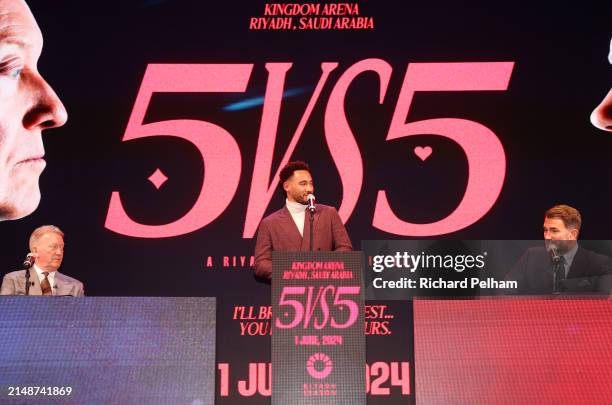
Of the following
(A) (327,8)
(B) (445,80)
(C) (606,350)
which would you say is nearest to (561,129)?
(B) (445,80)

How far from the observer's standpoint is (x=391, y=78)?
6.11m

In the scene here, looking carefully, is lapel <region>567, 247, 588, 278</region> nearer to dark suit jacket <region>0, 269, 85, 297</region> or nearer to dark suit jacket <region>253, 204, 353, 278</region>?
dark suit jacket <region>253, 204, 353, 278</region>

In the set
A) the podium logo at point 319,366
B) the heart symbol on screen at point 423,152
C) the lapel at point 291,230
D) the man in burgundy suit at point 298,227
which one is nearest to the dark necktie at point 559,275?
the podium logo at point 319,366

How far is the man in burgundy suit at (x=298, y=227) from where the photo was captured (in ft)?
14.6

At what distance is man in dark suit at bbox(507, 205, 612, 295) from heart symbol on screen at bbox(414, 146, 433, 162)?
2.40 meters

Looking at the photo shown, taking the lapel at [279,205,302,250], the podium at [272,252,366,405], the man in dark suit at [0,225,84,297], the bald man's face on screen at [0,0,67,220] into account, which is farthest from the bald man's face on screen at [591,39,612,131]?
the bald man's face on screen at [0,0,67,220]

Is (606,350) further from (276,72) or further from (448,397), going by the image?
(276,72)

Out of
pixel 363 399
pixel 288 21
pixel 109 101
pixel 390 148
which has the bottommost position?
pixel 363 399

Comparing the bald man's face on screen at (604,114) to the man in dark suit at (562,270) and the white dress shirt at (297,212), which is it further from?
the white dress shirt at (297,212)

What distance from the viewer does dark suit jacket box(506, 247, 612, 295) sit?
11.8ft

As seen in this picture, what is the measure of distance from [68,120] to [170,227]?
4.06 feet

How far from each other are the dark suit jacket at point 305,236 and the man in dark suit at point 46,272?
4.97 ft

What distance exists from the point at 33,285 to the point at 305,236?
2058 millimetres

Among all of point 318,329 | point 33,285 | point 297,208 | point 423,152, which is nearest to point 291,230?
point 297,208
